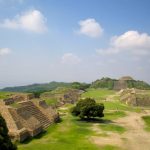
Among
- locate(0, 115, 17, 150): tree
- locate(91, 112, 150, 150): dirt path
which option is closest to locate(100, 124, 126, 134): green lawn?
locate(91, 112, 150, 150): dirt path

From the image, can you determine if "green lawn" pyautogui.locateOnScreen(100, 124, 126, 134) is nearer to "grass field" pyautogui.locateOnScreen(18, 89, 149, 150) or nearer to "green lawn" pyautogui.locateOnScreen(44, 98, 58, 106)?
"grass field" pyautogui.locateOnScreen(18, 89, 149, 150)

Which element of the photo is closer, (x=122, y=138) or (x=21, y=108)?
(x=122, y=138)

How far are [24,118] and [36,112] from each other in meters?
9.46

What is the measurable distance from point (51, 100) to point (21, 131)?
6243cm

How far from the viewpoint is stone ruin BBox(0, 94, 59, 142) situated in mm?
39438

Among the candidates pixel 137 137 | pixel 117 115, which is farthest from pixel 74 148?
pixel 117 115

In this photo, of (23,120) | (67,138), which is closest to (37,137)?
(23,120)

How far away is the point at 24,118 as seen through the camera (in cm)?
4478

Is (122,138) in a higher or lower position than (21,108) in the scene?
lower

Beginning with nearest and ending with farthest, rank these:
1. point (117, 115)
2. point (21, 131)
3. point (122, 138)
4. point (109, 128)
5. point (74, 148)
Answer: point (74, 148)
point (21, 131)
point (122, 138)
point (109, 128)
point (117, 115)

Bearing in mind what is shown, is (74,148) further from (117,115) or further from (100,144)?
(117,115)

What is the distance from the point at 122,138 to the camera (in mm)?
42969

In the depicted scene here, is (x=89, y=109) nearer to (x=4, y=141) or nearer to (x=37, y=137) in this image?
(x=37, y=137)

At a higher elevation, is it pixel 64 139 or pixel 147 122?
pixel 147 122
